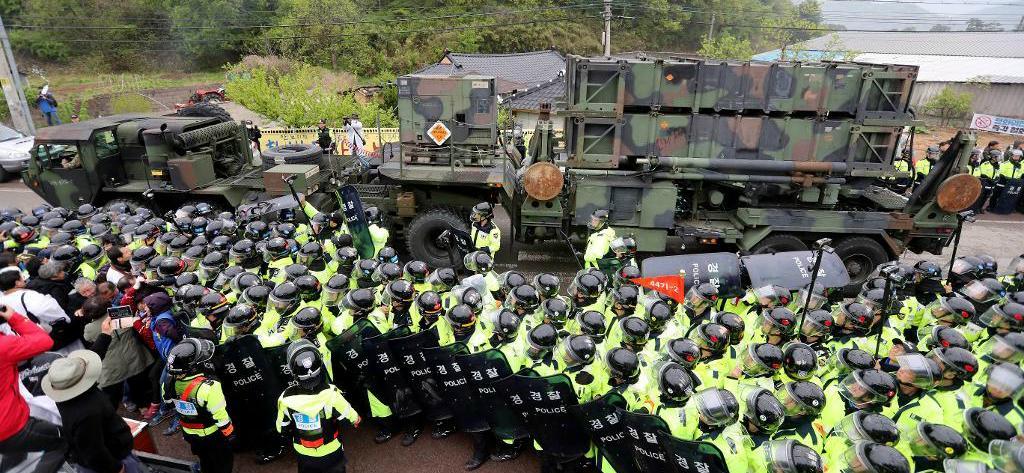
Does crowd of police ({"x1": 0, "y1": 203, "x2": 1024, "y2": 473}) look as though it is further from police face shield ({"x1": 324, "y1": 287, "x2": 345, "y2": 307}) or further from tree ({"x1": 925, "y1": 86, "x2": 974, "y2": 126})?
tree ({"x1": 925, "y1": 86, "x2": 974, "y2": 126})

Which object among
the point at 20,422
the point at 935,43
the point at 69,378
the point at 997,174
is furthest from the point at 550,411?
the point at 935,43

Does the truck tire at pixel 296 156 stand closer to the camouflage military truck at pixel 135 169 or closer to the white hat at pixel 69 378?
the camouflage military truck at pixel 135 169

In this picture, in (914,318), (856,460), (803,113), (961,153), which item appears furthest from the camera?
(803,113)

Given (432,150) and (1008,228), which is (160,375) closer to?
(432,150)

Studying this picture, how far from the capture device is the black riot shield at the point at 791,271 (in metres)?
6.32

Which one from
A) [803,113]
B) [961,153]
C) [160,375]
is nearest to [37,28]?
[160,375]

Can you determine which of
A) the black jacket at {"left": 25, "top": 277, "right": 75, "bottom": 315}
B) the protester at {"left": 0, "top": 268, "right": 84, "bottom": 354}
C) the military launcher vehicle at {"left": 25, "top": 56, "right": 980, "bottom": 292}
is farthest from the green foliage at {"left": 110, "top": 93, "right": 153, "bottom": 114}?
the protester at {"left": 0, "top": 268, "right": 84, "bottom": 354}

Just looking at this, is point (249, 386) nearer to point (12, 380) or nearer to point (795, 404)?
point (12, 380)

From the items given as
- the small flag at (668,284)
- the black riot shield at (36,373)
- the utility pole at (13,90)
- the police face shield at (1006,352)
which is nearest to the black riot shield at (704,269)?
the small flag at (668,284)

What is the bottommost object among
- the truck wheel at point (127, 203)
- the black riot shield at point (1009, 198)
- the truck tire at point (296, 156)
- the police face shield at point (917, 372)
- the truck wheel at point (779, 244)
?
the black riot shield at point (1009, 198)

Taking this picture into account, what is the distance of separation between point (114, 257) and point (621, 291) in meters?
5.13

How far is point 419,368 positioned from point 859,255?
727 cm

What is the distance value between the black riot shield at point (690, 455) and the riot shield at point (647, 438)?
0.04 meters

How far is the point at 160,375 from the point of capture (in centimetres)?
540
